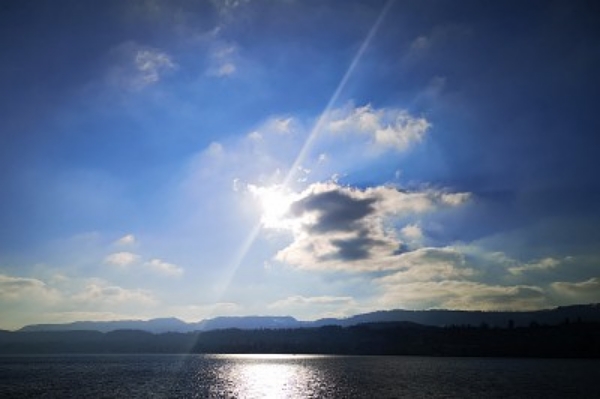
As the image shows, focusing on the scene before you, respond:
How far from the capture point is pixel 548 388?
130375mm

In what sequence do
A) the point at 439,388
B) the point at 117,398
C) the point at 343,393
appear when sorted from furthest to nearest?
the point at 439,388
the point at 343,393
the point at 117,398

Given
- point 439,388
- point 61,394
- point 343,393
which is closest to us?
point 61,394

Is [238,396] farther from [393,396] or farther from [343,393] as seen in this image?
[393,396]

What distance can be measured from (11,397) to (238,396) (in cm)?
4964

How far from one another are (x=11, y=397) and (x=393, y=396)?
274 feet

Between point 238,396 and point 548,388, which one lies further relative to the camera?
point 548,388

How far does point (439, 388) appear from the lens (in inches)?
5118

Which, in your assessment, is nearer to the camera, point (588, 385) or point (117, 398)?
point (117, 398)

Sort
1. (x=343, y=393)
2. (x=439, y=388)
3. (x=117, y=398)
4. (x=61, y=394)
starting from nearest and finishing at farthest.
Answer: (x=117, y=398), (x=61, y=394), (x=343, y=393), (x=439, y=388)

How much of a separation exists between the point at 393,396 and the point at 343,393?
576 inches

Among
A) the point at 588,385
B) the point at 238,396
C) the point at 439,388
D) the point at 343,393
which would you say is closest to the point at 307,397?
the point at 343,393

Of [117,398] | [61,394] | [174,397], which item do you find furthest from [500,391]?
[61,394]

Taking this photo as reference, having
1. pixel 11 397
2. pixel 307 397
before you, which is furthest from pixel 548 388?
pixel 11 397

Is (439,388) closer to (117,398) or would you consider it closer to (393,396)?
Result: (393,396)
